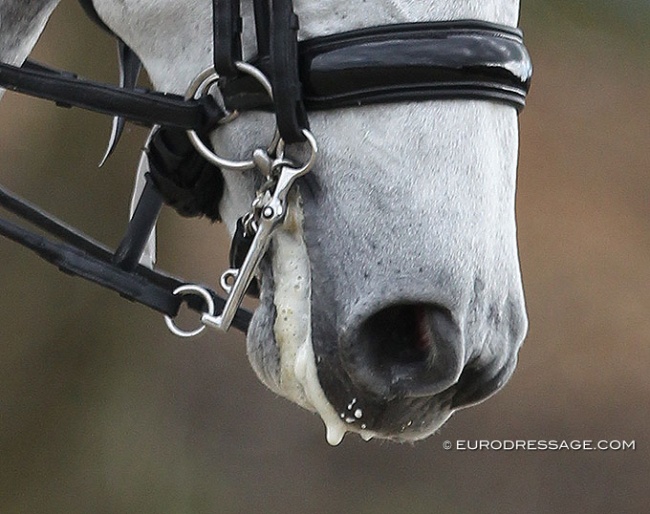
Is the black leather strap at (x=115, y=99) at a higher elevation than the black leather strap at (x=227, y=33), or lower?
lower

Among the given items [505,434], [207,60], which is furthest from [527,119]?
[207,60]

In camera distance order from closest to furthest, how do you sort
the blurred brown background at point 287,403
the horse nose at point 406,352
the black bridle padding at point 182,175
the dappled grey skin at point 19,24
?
the horse nose at point 406,352
the black bridle padding at point 182,175
the dappled grey skin at point 19,24
the blurred brown background at point 287,403

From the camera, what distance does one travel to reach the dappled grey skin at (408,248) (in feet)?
1.91

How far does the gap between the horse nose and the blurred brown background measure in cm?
125

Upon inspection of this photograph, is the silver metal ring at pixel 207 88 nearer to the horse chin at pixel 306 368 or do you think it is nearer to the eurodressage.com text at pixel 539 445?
the horse chin at pixel 306 368

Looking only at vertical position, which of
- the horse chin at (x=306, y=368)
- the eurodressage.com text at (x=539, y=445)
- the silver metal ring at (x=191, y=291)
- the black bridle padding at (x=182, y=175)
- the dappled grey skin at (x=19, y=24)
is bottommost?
the eurodressage.com text at (x=539, y=445)

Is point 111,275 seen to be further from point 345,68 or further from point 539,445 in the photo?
point 539,445

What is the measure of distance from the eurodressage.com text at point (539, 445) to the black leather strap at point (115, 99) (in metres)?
1.31

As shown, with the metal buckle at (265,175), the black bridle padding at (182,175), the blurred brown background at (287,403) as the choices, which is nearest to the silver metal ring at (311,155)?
the metal buckle at (265,175)

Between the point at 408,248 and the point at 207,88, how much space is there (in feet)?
0.59

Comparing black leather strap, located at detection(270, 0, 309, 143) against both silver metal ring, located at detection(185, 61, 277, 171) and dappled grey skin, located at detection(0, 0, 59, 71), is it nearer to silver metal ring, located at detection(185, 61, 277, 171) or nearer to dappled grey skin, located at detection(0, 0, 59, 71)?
silver metal ring, located at detection(185, 61, 277, 171)

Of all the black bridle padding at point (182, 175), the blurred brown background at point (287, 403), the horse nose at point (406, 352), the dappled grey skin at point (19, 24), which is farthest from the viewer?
the blurred brown background at point (287, 403)

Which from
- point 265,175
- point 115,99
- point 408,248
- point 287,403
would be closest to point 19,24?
point 115,99

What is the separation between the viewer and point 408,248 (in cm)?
58
